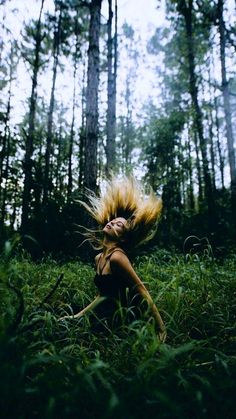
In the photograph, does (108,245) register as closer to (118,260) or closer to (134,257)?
(118,260)

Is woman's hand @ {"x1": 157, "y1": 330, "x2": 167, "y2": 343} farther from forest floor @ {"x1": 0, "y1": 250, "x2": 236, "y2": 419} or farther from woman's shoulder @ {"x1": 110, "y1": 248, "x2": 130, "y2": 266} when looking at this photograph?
woman's shoulder @ {"x1": 110, "y1": 248, "x2": 130, "y2": 266}

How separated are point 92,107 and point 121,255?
16.7ft

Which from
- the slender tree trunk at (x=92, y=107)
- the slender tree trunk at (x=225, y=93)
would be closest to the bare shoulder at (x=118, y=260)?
the slender tree trunk at (x=92, y=107)

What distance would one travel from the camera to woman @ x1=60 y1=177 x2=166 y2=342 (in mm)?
2248

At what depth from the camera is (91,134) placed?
21.4ft

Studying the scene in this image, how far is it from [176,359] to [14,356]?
0.92m

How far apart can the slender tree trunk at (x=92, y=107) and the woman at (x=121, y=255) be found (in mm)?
3096

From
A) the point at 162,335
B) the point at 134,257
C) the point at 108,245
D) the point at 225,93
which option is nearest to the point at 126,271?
the point at 108,245

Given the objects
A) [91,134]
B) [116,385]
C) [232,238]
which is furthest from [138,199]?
[232,238]

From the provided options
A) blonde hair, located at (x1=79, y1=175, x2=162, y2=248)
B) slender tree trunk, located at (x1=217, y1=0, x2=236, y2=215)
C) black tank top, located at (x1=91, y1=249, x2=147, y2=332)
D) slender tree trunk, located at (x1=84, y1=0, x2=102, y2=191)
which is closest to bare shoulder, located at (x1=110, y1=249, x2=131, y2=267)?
black tank top, located at (x1=91, y1=249, x2=147, y2=332)

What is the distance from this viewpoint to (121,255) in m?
2.33

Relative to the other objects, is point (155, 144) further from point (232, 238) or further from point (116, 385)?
point (116, 385)

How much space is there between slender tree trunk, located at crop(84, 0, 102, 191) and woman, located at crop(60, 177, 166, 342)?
3.10 m

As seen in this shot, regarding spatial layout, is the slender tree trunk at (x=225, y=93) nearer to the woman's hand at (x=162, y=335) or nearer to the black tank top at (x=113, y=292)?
the black tank top at (x=113, y=292)
